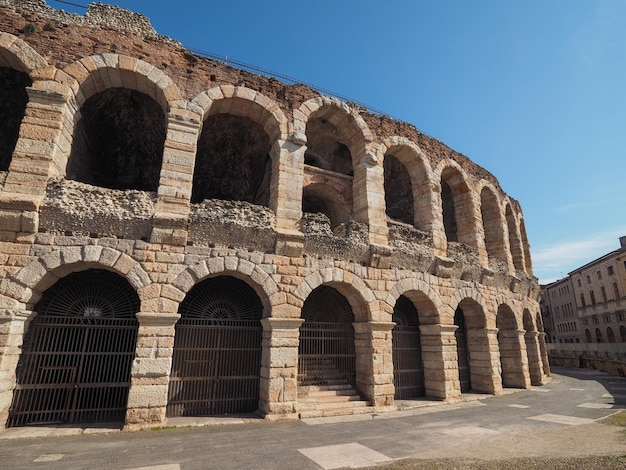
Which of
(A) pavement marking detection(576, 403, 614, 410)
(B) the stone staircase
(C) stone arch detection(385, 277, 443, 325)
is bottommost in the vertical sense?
(A) pavement marking detection(576, 403, 614, 410)

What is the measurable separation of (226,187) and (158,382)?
8058 mm

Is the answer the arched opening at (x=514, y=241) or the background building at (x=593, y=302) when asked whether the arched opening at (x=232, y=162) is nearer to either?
the arched opening at (x=514, y=241)

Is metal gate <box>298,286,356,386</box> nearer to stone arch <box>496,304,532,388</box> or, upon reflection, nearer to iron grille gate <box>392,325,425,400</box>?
iron grille gate <box>392,325,425,400</box>

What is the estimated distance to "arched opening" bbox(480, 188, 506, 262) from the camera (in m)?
13.7

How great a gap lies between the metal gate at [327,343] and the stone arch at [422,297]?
1559mm

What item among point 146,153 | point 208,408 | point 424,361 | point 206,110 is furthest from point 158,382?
point 146,153

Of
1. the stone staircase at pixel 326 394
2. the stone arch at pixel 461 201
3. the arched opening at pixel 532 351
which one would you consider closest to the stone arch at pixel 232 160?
the stone staircase at pixel 326 394

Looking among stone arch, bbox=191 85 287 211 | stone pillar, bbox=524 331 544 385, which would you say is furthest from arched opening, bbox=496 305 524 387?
stone arch, bbox=191 85 287 211

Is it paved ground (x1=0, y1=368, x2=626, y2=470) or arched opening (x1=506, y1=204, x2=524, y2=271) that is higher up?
arched opening (x1=506, y1=204, x2=524, y2=271)

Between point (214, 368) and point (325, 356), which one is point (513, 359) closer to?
point (325, 356)

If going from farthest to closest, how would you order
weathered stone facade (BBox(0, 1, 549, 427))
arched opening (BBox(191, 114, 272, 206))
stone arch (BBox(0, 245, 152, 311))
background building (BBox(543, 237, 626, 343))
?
background building (BBox(543, 237, 626, 343)), arched opening (BBox(191, 114, 272, 206)), weathered stone facade (BBox(0, 1, 549, 427)), stone arch (BBox(0, 245, 152, 311))

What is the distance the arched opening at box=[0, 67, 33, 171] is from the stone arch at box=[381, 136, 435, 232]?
34.2ft

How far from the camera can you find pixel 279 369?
7.25 m

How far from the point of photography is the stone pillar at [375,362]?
823 cm
